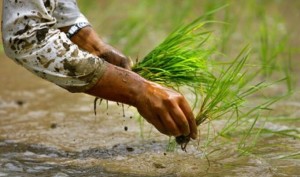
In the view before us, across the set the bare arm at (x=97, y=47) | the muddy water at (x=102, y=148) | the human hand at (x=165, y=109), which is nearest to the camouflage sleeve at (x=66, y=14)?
the bare arm at (x=97, y=47)

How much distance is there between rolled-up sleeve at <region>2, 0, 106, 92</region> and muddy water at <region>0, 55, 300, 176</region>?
41 cm

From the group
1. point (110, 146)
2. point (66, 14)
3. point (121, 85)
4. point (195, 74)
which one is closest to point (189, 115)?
point (121, 85)

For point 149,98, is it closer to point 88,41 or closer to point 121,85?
point 121,85

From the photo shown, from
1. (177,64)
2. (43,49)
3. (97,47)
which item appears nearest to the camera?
(43,49)

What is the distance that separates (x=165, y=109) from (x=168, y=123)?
51 mm

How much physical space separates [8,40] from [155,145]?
0.87 meters

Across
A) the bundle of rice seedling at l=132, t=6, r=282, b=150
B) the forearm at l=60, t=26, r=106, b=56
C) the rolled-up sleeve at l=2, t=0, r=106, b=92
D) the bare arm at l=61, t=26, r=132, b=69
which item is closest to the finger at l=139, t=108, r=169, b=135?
the rolled-up sleeve at l=2, t=0, r=106, b=92

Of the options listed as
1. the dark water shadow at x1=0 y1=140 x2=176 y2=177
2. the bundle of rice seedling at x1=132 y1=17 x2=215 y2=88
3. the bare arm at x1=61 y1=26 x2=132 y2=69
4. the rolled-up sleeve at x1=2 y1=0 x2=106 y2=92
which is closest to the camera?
the rolled-up sleeve at x1=2 y1=0 x2=106 y2=92

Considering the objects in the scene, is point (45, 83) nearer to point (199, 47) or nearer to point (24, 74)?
point (24, 74)

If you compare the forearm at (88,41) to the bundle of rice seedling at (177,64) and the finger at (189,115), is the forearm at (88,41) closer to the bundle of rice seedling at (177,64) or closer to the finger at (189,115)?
the bundle of rice seedling at (177,64)

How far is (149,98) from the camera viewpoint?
213 centimetres

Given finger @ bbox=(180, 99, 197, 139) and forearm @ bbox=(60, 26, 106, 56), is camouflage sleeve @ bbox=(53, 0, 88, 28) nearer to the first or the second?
forearm @ bbox=(60, 26, 106, 56)

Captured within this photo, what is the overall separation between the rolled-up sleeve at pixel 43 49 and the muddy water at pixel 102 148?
0.41m

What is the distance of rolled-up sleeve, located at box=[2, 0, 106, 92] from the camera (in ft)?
6.88
